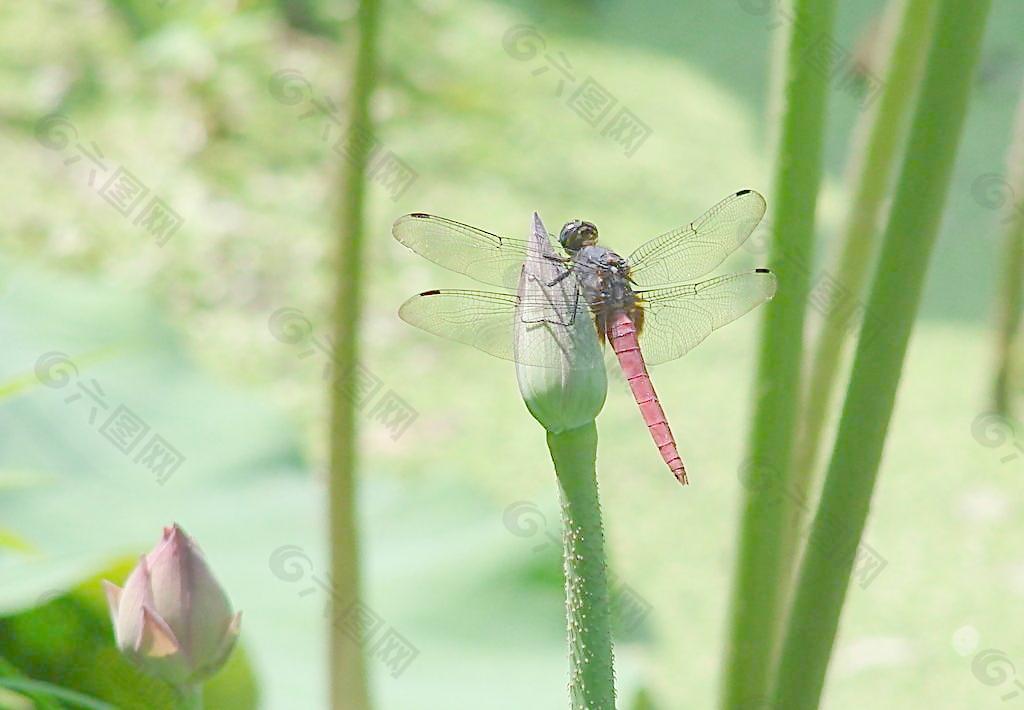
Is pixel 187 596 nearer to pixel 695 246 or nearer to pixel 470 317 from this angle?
pixel 470 317

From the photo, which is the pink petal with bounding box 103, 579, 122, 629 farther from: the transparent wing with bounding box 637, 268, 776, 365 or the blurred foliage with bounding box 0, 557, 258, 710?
the transparent wing with bounding box 637, 268, 776, 365

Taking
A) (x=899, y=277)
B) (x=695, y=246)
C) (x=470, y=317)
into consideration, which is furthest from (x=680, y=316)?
(x=899, y=277)

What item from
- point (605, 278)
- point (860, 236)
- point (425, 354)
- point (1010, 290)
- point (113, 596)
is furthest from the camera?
point (425, 354)

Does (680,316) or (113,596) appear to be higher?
(680,316)

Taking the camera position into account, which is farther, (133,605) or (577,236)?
(577,236)

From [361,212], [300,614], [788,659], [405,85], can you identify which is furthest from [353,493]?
[405,85]

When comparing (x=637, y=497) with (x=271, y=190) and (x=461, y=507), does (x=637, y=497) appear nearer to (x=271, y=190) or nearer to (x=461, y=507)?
(x=461, y=507)

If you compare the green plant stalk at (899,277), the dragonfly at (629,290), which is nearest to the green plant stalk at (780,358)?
the dragonfly at (629,290)
